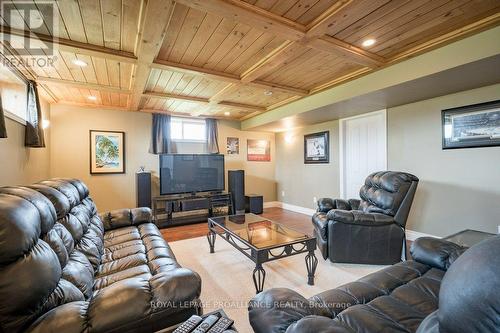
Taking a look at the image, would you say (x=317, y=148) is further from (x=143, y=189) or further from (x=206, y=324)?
(x=206, y=324)

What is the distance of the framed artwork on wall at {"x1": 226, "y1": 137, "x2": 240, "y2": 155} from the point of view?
575 centimetres

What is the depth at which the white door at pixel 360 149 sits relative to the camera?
3.95 metres

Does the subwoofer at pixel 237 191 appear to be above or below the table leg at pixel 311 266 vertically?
above

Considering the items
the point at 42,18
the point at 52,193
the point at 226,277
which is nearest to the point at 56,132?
the point at 42,18

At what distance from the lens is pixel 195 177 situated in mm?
4840

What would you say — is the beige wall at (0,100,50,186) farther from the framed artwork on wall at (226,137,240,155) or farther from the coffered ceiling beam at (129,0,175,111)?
the framed artwork on wall at (226,137,240,155)

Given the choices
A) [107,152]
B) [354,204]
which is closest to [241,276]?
[354,204]

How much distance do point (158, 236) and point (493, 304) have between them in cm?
239

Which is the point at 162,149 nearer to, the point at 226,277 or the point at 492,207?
the point at 226,277

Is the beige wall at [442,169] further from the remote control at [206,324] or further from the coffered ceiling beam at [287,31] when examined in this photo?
the remote control at [206,324]

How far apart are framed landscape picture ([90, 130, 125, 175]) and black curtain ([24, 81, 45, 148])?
131 centimetres

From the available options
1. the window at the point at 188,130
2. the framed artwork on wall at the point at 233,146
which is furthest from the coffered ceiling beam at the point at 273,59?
the framed artwork on wall at the point at 233,146

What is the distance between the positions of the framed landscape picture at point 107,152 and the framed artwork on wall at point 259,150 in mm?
2948

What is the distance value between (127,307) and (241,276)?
1624 millimetres
